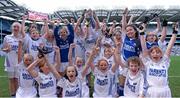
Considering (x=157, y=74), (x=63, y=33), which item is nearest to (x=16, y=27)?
(x=63, y=33)

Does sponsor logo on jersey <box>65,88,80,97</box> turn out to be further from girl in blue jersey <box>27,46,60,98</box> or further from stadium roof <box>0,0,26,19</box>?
stadium roof <box>0,0,26,19</box>

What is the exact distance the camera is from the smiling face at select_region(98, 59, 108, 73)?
7535 mm

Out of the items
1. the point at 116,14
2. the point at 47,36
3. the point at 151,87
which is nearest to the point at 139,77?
the point at 151,87

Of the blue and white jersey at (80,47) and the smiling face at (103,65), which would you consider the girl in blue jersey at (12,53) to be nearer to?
the blue and white jersey at (80,47)

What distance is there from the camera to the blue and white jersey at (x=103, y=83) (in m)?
7.76

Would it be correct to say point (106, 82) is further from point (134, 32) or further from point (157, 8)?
point (157, 8)

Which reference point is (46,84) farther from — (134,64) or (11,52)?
(11,52)

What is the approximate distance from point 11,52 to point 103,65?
282 centimetres

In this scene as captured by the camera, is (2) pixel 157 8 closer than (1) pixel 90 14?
No

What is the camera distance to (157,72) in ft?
22.1

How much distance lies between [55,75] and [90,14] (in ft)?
11.9

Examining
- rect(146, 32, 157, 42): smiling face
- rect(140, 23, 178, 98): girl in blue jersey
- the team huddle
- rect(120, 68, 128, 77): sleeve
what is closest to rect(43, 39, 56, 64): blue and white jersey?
the team huddle

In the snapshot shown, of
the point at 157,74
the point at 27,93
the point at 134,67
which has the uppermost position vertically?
the point at 134,67

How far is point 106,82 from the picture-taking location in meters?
7.79
